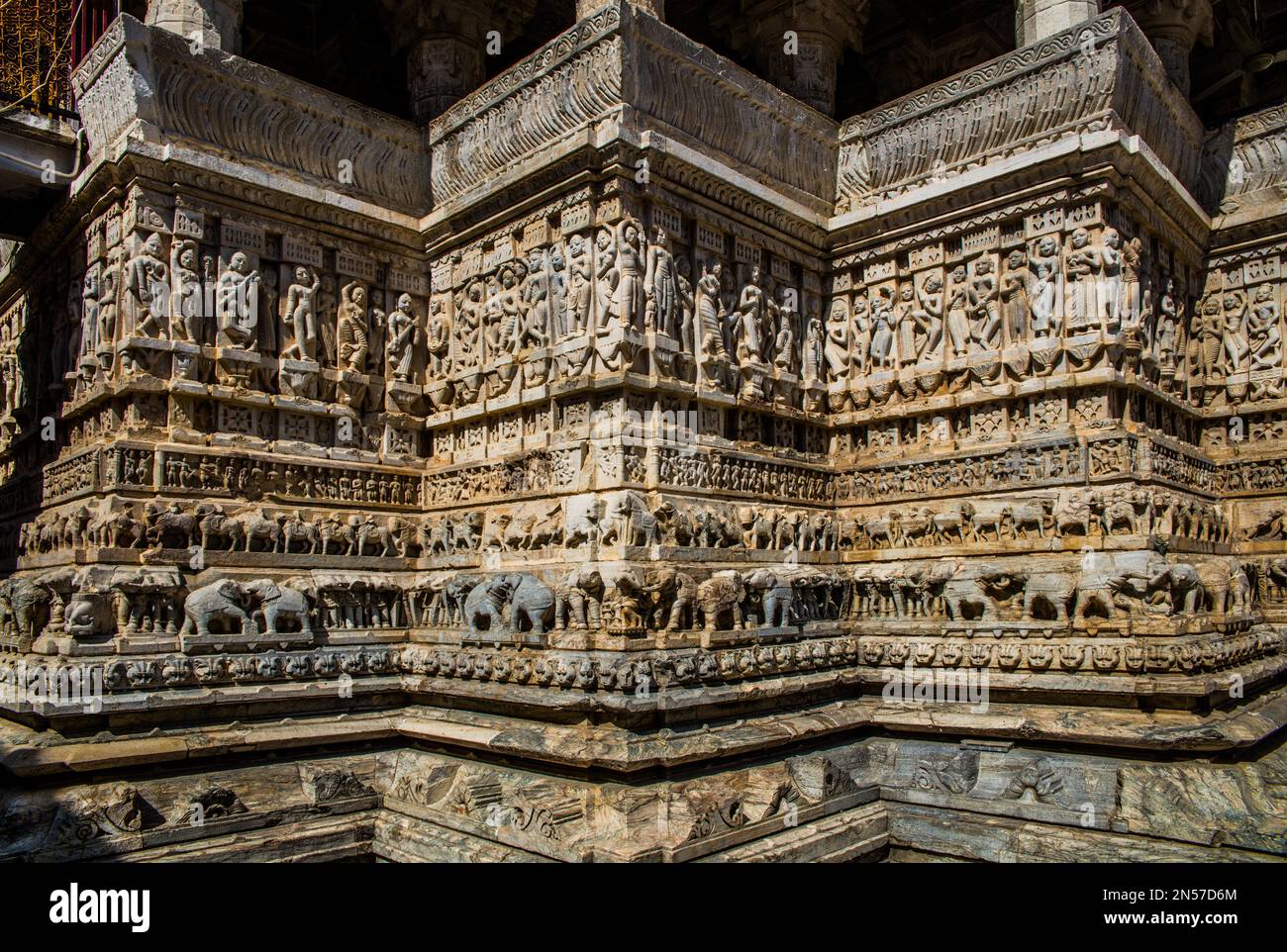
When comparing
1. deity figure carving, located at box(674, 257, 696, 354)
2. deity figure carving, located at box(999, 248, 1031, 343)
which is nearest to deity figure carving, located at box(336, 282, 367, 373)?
deity figure carving, located at box(674, 257, 696, 354)

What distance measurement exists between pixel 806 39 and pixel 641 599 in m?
7.35

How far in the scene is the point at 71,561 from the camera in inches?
395

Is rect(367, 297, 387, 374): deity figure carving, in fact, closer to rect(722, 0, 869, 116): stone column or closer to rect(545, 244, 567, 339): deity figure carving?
rect(545, 244, 567, 339): deity figure carving

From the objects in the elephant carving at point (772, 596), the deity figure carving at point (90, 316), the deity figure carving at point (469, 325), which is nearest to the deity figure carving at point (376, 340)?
the deity figure carving at point (469, 325)

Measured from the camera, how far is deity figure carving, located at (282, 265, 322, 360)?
1114cm

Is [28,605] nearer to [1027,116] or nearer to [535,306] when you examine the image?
[535,306]

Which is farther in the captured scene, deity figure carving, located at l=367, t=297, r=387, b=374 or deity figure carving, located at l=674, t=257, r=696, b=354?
deity figure carving, located at l=367, t=297, r=387, b=374

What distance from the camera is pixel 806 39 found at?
1295 centimetres

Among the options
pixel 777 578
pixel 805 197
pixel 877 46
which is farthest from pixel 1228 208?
pixel 777 578

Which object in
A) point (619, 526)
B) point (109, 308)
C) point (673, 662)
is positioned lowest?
point (673, 662)

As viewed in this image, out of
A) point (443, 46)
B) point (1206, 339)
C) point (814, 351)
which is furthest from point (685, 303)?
point (1206, 339)

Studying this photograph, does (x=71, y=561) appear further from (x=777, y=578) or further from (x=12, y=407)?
(x=777, y=578)

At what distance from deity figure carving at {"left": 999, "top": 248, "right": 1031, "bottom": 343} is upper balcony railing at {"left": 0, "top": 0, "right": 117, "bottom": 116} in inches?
434

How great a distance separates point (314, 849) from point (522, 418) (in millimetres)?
4354
